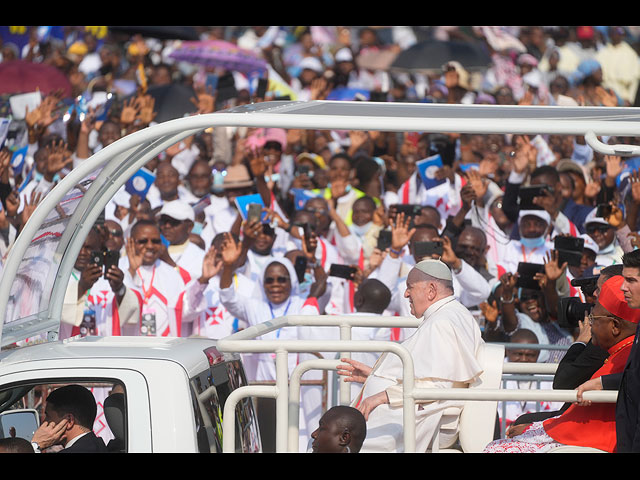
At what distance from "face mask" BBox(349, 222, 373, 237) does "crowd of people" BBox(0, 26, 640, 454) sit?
0.01 m

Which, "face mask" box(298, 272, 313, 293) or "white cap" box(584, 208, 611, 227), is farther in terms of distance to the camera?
"white cap" box(584, 208, 611, 227)

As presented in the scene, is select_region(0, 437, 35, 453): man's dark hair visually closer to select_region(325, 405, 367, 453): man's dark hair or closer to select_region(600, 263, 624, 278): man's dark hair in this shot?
select_region(325, 405, 367, 453): man's dark hair

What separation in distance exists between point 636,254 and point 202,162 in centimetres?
658

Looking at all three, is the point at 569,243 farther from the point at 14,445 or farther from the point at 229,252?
the point at 14,445

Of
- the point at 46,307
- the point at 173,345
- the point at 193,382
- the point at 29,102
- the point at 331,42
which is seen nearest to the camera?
the point at 193,382

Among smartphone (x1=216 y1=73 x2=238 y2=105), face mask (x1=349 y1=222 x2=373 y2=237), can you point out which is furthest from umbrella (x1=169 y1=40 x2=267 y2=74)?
face mask (x1=349 y1=222 x2=373 y2=237)

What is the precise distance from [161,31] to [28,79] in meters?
2.32

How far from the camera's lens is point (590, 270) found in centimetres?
782

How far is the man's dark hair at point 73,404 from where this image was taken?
4090 mm

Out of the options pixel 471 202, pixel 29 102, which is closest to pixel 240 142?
pixel 29 102

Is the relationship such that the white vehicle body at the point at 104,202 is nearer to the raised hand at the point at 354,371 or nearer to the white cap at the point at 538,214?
the raised hand at the point at 354,371

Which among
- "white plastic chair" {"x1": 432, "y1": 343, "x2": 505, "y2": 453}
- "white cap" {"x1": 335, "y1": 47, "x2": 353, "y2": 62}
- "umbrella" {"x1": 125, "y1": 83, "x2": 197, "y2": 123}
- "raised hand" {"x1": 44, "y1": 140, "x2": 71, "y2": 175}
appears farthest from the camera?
"white cap" {"x1": 335, "y1": 47, "x2": 353, "y2": 62}

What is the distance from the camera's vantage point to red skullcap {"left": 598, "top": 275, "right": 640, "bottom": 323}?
429 cm

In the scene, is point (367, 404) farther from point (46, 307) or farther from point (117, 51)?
point (117, 51)
